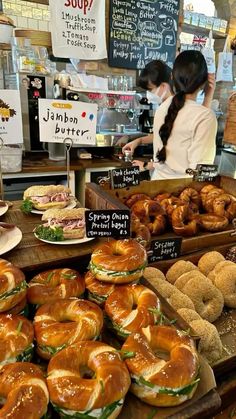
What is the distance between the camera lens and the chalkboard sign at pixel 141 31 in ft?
13.9

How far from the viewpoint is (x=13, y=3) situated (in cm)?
420

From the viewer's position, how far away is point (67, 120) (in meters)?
2.00

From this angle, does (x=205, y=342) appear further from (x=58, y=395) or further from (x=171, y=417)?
(x=58, y=395)

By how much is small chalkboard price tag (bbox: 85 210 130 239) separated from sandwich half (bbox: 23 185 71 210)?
0.54 m

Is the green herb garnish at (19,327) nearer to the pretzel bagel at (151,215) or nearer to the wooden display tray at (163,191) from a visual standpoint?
the wooden display tray at (163,191)

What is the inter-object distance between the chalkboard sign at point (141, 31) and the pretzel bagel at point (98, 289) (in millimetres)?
4030

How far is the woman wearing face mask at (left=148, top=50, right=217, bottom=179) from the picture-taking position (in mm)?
2279

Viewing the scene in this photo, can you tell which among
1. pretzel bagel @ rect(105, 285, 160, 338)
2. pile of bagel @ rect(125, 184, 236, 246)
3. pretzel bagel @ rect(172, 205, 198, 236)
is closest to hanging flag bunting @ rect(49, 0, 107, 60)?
pile of bagel @ rect(125, 184, 236, 246)

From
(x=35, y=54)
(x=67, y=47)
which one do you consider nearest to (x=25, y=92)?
(x=35, y=54)

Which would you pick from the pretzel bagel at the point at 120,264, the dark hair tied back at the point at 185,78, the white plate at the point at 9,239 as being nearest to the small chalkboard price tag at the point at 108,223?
the pretzel bagel at the point at 120,264

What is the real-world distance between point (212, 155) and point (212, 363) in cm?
162

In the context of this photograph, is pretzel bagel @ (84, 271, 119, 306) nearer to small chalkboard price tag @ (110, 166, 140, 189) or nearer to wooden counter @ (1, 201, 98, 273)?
wooden counter @ (1, 201, 98, 273)

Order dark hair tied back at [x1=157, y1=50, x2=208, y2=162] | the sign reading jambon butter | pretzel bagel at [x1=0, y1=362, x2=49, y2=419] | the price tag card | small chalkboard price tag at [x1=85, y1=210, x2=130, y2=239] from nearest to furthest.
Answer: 1. pretzel bagel at [x1=0, y1=362, x2=49, y2=419]
2. small chalkboard price tag at [x1=85, y1=210, x2=130, y2=239]
3. the sign reading jambon butter
4. the price tag card
5. dark hair tied back at [x1=157, y1=50, x2=208, y2=162]

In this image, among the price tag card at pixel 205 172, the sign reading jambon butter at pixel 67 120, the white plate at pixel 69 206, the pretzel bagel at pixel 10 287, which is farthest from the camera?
the price tag card at pixel 205 172
